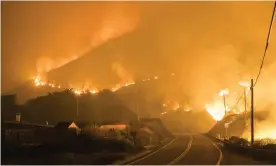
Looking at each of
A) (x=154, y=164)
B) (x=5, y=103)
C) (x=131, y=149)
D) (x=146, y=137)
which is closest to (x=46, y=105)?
(x=5, y=103)

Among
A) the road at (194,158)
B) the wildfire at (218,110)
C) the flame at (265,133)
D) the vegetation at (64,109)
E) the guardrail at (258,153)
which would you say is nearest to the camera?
the road at (194,158)

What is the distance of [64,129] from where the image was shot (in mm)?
58406

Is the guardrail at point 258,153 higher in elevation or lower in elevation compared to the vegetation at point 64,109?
lower

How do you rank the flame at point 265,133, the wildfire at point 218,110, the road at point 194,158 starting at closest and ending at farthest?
the road at point 194,158
the flame at point 265,133
the wildfire at point 218,110

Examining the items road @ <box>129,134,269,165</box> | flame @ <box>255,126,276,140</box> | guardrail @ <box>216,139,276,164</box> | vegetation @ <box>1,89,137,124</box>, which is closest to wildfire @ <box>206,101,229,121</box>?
vegetation @ <box>1,89,137,124</box>

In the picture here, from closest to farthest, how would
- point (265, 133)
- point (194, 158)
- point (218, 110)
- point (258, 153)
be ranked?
point (194, 158) < point (258, 153) < point (265, 133) < point (218, 110)

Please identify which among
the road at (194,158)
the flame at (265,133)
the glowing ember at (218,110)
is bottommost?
the road at (194,158)

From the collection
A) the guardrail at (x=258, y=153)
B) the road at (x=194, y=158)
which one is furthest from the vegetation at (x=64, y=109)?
the road at (x=194, y=158)

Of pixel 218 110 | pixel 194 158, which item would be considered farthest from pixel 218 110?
pixel 194 158

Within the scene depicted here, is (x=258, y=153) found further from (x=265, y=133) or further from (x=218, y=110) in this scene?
(x=218, y=110)

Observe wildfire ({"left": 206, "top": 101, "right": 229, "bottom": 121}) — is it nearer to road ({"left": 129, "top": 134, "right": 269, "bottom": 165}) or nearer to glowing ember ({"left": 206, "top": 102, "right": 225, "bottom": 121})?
glowing ember ({"left": 206, "top": 102, "right": 225, "bottom": 121})

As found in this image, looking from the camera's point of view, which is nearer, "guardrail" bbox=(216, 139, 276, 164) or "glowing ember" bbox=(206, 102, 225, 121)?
"guardrail" bbox=(216, 139, 276, 164)

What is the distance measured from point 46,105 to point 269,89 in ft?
184

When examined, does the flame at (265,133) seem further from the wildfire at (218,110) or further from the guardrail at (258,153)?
the wildfire at (218,110)
